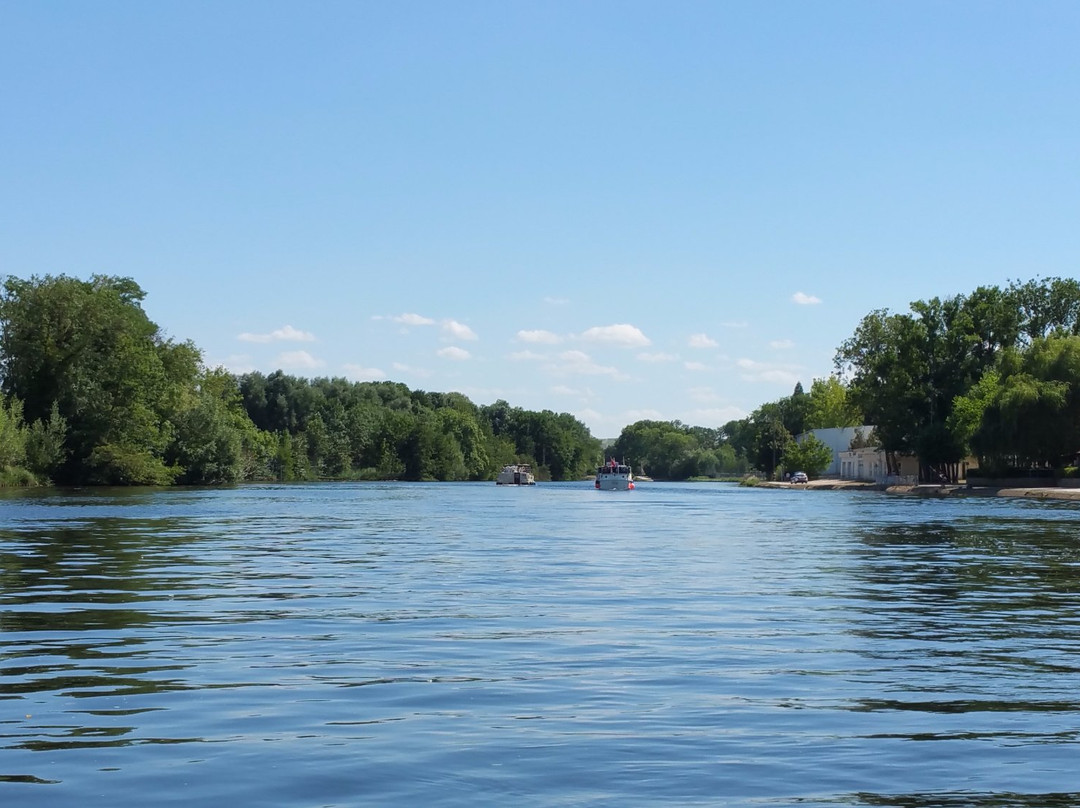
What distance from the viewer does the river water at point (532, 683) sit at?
27.1ft

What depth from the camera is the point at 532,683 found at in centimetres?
1204

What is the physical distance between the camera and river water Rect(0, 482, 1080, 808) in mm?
8273

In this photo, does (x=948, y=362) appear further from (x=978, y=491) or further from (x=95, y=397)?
(x=95, y=397)

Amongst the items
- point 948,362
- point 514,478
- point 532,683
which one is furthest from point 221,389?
point 532,683

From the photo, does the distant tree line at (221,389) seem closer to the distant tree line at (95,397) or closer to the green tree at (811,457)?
the distant tree line at (95,397)

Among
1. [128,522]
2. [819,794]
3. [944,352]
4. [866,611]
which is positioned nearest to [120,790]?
[819,794]

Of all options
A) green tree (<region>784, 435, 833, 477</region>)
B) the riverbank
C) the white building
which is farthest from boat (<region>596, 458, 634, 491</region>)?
the white building

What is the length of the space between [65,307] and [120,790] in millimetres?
99226

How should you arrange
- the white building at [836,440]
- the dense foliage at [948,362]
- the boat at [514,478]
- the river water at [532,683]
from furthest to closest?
the white building at [836,440] → the boat at [514,478] → the dense foliage at [948,362] → the river water at [532,683]

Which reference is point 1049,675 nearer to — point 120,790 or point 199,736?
point 199,736

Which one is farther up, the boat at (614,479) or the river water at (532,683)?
the boat at (614,479)

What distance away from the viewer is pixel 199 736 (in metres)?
9.52

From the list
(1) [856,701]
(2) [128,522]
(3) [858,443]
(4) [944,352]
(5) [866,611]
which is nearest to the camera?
(1) [856,701]

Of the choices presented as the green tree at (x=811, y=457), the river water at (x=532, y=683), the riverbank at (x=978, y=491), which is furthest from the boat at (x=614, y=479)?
the river water at (x=532, y=683)
